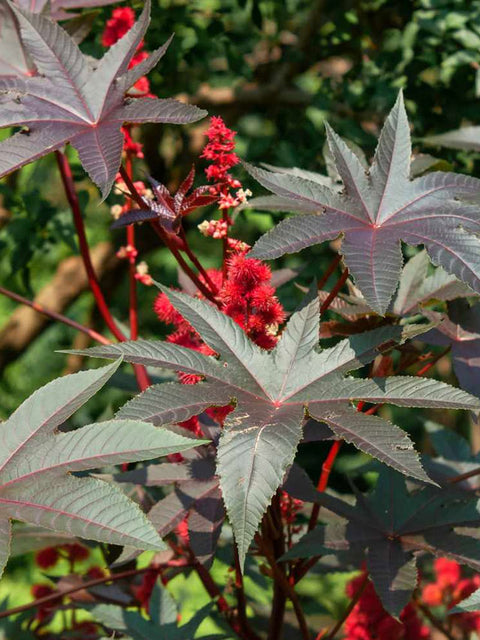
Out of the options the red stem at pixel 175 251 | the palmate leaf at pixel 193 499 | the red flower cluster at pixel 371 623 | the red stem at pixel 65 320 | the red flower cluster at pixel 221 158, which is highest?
the red flower cluster at pixel 221 158

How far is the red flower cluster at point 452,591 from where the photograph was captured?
1.54 m

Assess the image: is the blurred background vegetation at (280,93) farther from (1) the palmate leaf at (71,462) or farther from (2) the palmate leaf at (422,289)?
(1) the palmate leaf at (71,462)

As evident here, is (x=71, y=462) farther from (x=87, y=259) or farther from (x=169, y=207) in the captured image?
(x=87, y=259)

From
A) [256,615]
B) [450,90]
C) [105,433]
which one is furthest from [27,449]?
[450,90]

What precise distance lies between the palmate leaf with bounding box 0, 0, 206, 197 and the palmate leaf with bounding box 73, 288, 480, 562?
7.6 inches

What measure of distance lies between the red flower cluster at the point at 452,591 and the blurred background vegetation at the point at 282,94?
528mm

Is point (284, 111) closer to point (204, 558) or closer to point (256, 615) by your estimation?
point (256, 615)

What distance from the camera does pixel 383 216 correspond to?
98 centimetres

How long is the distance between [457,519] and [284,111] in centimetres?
168

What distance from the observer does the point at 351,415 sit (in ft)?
2.81

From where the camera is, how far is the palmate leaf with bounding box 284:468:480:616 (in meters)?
1.01

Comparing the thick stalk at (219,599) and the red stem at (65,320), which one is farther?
the red stem at (65,320)

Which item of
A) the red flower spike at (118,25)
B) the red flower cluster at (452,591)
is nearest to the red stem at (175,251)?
the red flower spike at (118,25)

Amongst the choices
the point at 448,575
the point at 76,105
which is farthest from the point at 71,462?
the point at 448,575
